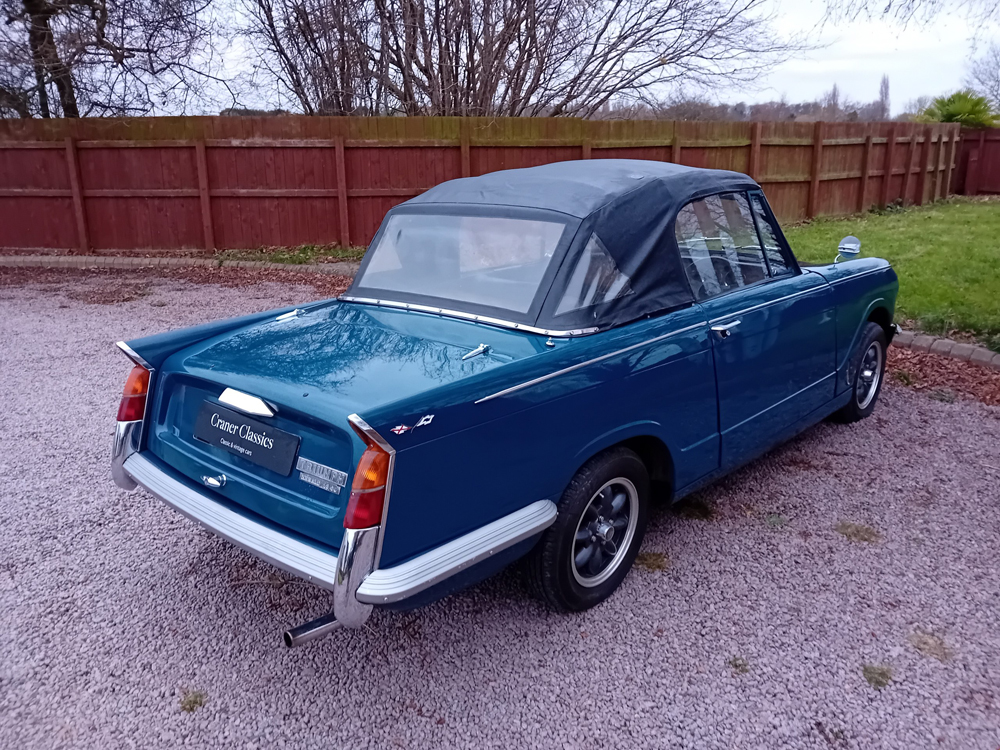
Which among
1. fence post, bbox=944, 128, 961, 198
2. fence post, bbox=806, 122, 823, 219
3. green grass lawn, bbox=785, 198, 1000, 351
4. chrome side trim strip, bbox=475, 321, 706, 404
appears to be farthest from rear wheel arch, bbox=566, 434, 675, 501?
fence post, bbox=944, 128, 961, 198

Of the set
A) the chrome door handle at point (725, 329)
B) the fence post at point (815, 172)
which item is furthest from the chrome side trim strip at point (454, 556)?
the fence post at point (815, 172)

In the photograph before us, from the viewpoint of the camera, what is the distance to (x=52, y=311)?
939 centimetres

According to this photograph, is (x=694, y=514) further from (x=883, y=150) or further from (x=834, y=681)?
(x=883, y=150)

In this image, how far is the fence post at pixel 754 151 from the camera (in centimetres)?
1509

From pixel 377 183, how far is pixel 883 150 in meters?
12.7

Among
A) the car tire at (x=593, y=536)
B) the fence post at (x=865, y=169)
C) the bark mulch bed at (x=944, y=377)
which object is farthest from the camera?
the fence post at (x=865, y=169)

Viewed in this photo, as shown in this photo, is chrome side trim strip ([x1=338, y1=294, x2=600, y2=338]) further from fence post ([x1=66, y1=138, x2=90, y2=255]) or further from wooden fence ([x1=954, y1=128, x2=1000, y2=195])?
wooden fence ([x1=954, y1=128, x2=1000, y2=195])

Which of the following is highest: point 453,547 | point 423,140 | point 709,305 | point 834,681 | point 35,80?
point 35,80

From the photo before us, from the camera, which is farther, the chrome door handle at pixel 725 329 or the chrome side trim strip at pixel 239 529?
the chrome door handle at pixel 725 329

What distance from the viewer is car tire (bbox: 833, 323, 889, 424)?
505 cm

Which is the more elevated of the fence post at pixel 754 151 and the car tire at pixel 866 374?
the fence post at pixel 754 151

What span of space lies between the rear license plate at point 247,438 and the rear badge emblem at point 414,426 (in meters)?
0.51

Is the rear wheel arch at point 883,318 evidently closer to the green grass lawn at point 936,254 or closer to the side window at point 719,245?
the side window at point 719,245

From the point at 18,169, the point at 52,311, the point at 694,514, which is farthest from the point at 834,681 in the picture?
the point at 18,169
